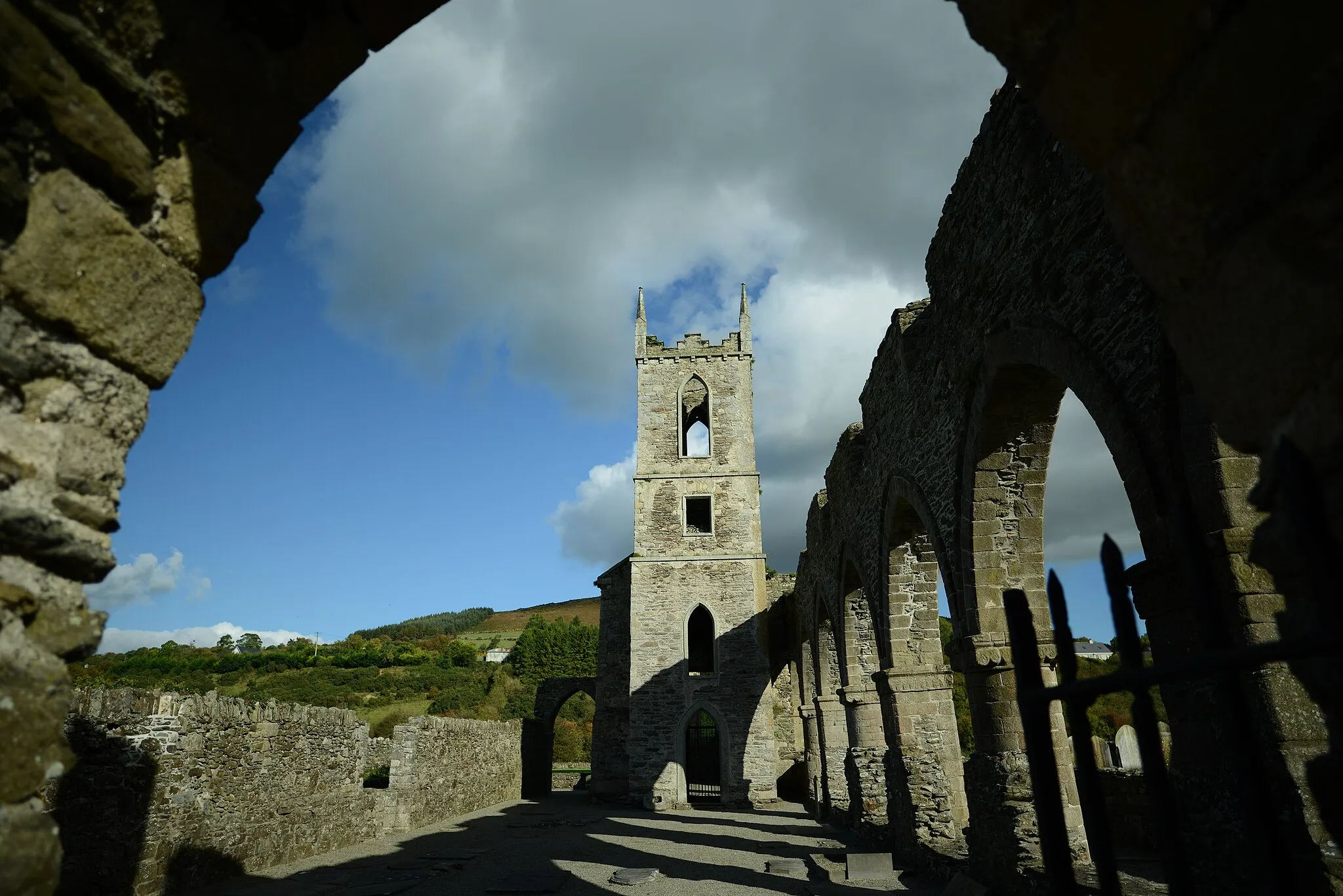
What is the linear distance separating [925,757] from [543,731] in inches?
663

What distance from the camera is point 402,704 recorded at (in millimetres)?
37375

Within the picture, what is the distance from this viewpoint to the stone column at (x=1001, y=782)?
19.8 ft

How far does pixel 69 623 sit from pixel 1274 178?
7.57 ft

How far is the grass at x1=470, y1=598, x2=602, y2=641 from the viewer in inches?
2534

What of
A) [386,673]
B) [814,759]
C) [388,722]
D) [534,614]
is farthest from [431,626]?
[814,759]

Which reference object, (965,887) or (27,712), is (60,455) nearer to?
(27,712)

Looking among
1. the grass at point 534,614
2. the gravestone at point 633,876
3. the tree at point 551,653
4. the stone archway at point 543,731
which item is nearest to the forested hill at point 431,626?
the grass at point 534,614

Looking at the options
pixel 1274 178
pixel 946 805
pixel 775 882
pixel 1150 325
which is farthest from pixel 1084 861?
pixel 1274 178

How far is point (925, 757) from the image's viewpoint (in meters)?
8.65

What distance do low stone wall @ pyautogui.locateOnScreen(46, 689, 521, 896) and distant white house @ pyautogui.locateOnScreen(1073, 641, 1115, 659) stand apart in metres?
21.5

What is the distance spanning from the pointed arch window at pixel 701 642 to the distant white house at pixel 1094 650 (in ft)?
38.4

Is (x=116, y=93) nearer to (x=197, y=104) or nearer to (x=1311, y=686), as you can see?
(x=197, y=104)

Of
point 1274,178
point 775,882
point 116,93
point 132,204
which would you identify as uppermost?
point 116,93

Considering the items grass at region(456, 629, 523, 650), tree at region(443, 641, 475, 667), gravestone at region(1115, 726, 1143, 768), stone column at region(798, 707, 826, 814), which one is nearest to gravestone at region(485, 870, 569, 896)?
stone column at region(798, 707, 826, 814)
